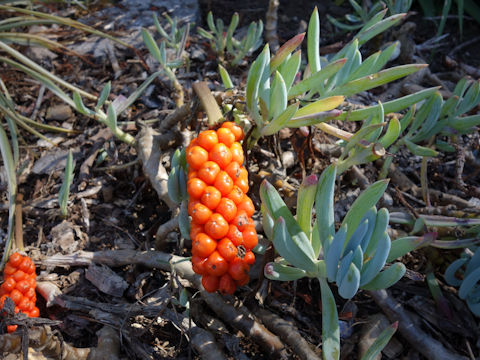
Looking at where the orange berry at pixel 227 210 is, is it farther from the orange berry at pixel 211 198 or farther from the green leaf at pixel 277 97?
the green leaf at pixel 277 97

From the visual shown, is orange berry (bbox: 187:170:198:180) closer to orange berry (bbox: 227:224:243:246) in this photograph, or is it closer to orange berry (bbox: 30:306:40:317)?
orange berry (bbox: 227:224:243:246)

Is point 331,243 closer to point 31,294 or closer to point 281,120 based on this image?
point 281,120

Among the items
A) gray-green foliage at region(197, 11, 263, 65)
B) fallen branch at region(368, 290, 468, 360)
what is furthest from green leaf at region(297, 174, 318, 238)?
gray-green foliage at region(197, 11, 263, 65)

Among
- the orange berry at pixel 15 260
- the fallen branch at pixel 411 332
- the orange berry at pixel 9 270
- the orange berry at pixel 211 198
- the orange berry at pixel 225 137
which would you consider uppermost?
the orange berry at pixel 225 137

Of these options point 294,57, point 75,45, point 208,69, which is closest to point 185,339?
point 294,57

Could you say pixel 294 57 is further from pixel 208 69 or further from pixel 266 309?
pixel 208 69

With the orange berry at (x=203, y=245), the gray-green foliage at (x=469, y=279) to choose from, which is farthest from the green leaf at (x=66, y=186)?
the gray-green foliage at (x=469, y=279)
